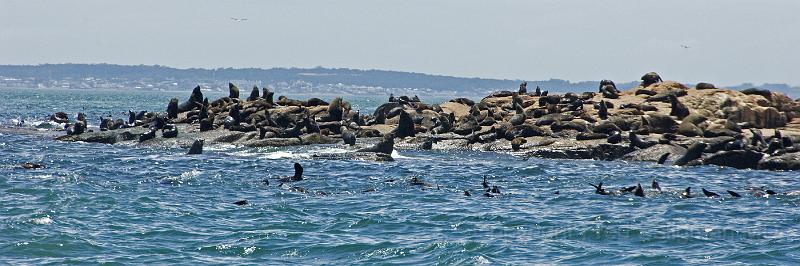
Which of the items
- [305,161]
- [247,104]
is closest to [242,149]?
[305,161]

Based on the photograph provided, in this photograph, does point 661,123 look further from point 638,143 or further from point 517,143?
point 517,143

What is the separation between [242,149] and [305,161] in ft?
16.9

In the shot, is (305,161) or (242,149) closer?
(305,161)

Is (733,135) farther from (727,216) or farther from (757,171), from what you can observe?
(727,216)

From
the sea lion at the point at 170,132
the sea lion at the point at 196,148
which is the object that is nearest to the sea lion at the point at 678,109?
the sea lion at the point at 196,148

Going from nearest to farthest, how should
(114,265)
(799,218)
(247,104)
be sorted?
(114,265)
(799,218)
(247,104)

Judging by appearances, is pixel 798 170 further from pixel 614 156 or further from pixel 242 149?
pixel 242 149

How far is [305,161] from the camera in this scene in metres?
35.7

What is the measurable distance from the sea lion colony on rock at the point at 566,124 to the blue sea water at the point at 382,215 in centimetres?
256

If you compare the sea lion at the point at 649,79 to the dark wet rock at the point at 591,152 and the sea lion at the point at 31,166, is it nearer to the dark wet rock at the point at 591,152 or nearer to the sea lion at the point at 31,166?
the dark wet rock at the point at 591,152

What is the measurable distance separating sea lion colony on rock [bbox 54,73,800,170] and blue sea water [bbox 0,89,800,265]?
2.56 m

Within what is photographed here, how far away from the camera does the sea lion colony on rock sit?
37375 mm

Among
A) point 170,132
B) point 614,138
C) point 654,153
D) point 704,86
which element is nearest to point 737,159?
point 654,153

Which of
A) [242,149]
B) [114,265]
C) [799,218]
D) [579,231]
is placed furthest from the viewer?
[242,149]
